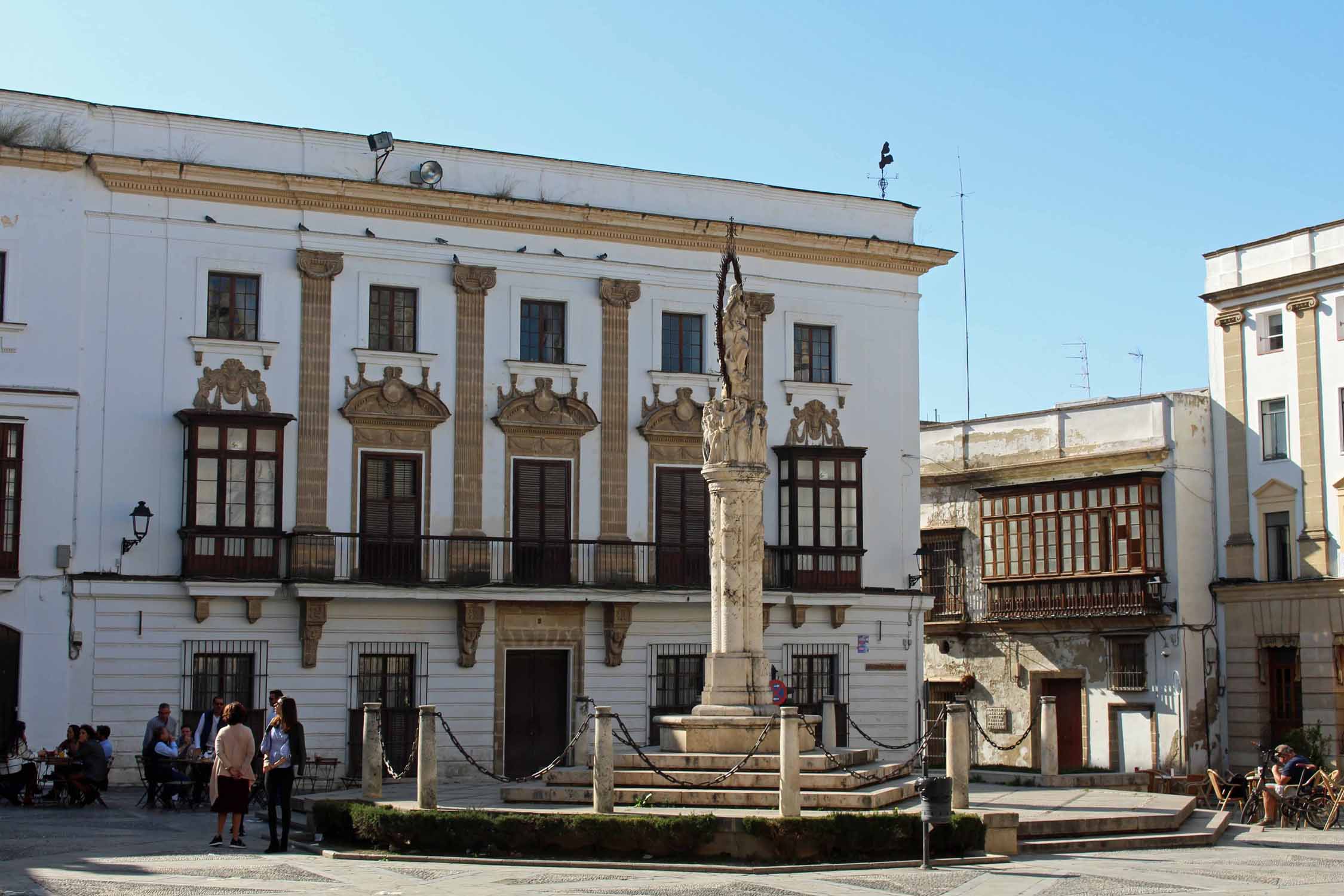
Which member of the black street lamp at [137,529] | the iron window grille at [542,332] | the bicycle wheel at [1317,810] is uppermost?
the iron window grille at [542,332]

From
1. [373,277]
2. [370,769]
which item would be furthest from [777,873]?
[373,277]

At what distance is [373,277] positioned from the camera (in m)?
30.1

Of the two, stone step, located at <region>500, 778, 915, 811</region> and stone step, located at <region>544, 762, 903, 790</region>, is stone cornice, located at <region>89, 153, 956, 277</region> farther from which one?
stone step, located at <region>500, 778, 915, 811</region>

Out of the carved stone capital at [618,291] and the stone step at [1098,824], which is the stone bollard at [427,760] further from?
the carved stone capital at [618,291]

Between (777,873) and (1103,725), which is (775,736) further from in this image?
(1103,725)

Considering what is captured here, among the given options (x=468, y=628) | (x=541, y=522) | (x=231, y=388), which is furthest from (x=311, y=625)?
(x=541, y=522)

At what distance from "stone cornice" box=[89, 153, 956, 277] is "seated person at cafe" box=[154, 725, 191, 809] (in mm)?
9372

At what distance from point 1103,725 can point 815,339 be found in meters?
10.5

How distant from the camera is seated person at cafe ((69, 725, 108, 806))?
23.9m

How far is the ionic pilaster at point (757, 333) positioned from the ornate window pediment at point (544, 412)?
130 inches

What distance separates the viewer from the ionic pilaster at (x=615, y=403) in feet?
103

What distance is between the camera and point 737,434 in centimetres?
2169

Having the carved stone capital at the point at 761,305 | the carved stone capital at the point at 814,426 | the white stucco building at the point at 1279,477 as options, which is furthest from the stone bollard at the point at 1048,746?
the carved stone capital at the point at 761,305

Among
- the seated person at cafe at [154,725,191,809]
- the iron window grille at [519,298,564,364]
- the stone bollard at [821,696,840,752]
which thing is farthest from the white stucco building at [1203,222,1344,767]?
the seated person at cafe at [154,725,191,809]
